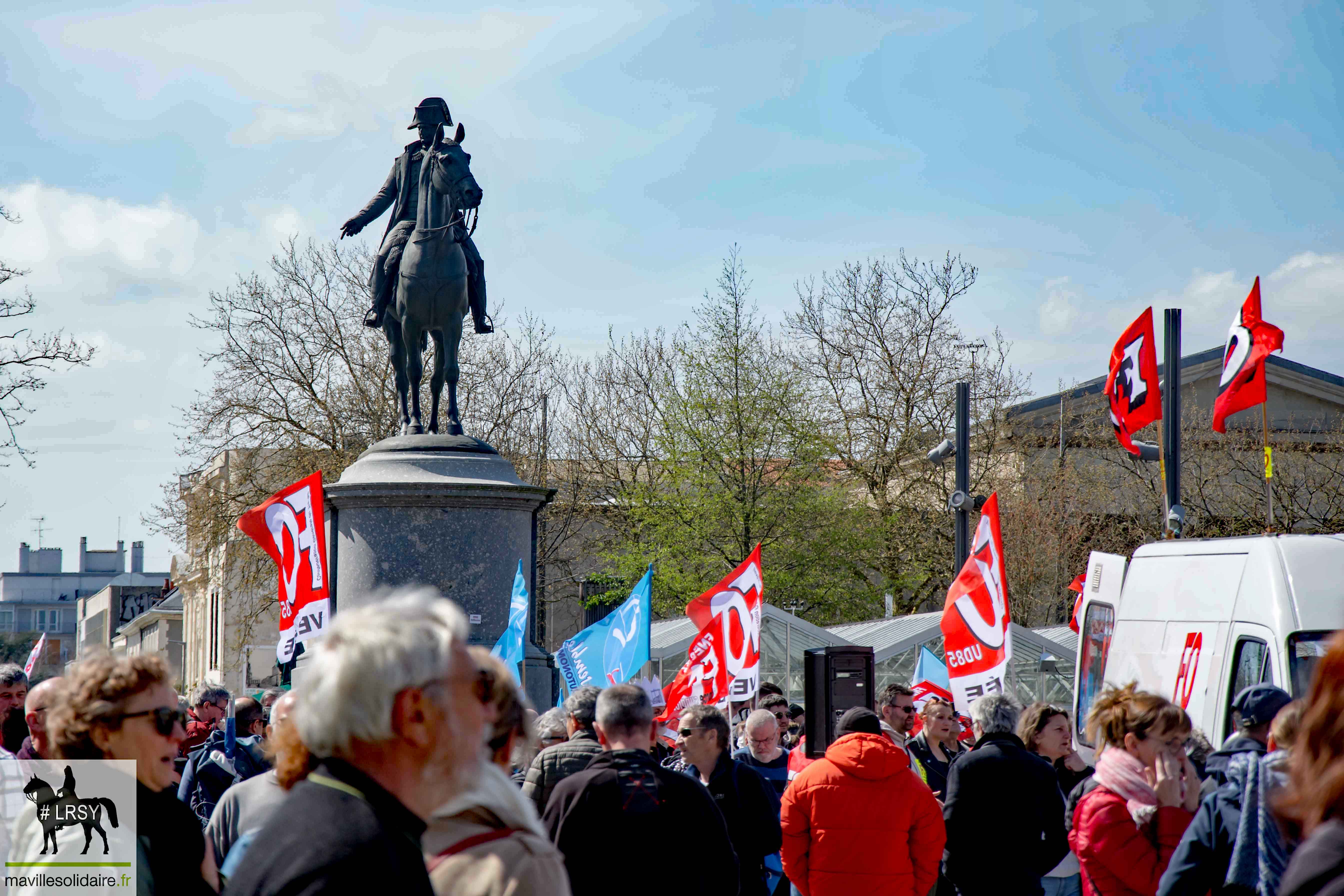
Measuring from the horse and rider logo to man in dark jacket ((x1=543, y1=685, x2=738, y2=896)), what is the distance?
178 cm

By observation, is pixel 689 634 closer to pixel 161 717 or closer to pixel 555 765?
pixel 555 765

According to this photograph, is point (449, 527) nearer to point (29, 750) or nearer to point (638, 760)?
point (29, 750)

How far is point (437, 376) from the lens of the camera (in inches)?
554

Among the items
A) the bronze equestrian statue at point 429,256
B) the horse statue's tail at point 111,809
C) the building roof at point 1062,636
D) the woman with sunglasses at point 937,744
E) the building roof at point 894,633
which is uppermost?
the bronze equestrian statue at point 429,256

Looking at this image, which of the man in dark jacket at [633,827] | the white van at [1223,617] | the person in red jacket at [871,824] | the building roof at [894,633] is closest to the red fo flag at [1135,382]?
the white van at [1223,617]

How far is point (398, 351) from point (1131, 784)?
992 centimetres

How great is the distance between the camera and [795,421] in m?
33.4

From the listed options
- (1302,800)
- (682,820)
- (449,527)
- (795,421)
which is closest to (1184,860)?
(682,820)

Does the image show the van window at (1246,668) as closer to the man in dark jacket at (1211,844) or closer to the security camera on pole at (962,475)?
the man in dark jacket at (1211,844)

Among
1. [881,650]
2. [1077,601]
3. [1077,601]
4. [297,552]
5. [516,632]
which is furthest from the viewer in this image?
[881,650]

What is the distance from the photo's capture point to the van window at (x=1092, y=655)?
38.8ft

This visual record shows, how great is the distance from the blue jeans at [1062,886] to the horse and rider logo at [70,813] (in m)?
4.89

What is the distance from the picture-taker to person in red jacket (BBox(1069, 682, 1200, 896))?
5.16 m

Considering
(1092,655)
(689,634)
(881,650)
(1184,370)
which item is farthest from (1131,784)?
(1184,370)
